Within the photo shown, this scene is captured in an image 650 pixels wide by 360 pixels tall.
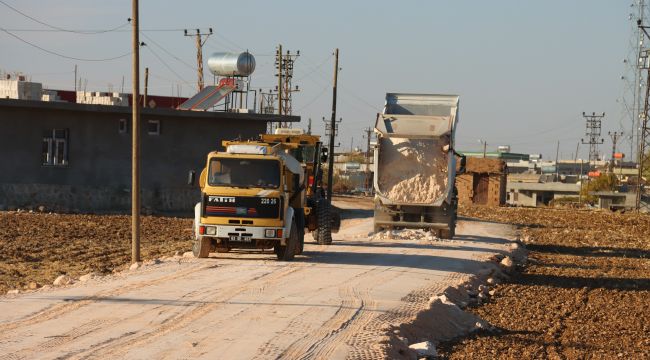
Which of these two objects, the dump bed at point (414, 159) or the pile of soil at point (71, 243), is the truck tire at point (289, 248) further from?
the dump bed at point (414, 159)

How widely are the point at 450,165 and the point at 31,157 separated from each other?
2024cm

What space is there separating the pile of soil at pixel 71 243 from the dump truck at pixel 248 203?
95.5 inches

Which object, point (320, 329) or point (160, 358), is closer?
point (160, 358)

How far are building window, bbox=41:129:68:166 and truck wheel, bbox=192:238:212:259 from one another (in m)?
23.3

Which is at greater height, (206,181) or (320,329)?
(206,181)

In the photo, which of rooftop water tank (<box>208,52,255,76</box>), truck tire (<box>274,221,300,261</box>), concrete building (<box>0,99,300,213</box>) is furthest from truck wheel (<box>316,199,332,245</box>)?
rooftop water tank (<box>208,52,255,76</box>)

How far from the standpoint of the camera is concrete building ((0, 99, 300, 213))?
144ft

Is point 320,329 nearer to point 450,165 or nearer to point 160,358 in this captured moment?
point 160,358

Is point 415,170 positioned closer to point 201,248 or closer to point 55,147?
point 201,248

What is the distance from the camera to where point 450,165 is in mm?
31234

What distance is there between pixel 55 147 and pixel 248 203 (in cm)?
2495

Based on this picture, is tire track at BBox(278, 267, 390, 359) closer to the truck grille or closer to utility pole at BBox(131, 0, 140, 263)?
the truck grille

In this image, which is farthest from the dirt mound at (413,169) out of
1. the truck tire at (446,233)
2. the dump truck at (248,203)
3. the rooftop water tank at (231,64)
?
Result: the rooftop water tank at (231,64)

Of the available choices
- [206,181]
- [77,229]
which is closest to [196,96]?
[77,229]
